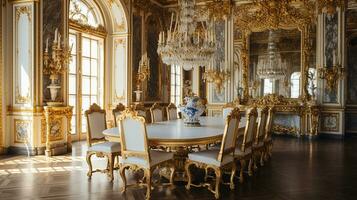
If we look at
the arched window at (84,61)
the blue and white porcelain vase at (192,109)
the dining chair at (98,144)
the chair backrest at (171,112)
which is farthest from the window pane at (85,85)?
the blue and white porcelain vase at (192,109)

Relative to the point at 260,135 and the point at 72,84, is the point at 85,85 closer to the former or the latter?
the point at 72,84

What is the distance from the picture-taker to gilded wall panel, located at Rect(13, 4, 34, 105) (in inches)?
247

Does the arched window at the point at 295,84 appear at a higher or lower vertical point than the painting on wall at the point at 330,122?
higher

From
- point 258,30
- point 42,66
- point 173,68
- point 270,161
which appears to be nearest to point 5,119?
point 42,66

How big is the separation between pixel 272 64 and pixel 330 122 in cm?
220

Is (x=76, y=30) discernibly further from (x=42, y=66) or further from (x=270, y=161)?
(x=270, y=161)

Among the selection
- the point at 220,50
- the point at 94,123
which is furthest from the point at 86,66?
the point at 94,123

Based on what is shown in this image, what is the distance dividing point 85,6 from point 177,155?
5402mm

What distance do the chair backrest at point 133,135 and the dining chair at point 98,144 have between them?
688 mm

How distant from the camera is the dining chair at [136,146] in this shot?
3.72 metres

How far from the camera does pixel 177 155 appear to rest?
188 inches

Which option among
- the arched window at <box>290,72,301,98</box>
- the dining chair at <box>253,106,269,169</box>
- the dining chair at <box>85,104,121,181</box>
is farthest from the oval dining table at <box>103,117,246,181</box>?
the arched window at <box>290,72,301,98</box>

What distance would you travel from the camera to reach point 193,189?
13.6 feet

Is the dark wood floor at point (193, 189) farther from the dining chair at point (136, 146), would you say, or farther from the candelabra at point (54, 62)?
the candelabra at point (54, 62)
